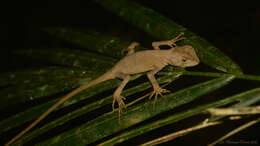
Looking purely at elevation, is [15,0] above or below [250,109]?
above

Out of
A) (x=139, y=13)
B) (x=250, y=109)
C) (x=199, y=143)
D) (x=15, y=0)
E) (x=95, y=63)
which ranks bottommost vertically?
(x=199, y=143)

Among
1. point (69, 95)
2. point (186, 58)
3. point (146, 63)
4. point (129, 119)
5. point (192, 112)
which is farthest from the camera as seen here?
point (146, 63)

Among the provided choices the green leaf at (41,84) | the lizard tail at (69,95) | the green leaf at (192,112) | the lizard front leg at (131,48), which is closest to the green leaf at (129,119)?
the green leaf at (192,112)

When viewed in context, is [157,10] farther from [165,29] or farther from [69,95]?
[69,95]

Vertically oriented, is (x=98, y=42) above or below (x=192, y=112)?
above

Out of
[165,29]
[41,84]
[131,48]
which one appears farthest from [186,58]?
[41,84]

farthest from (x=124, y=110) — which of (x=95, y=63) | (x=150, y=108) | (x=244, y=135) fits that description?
(x=244, y=135)

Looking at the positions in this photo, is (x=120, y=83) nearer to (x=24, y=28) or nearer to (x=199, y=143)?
(x=199, y=143)

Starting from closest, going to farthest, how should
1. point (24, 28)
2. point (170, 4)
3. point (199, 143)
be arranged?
1. point (199, 143)
2. point (170, 4)
3. point (24, 28)
